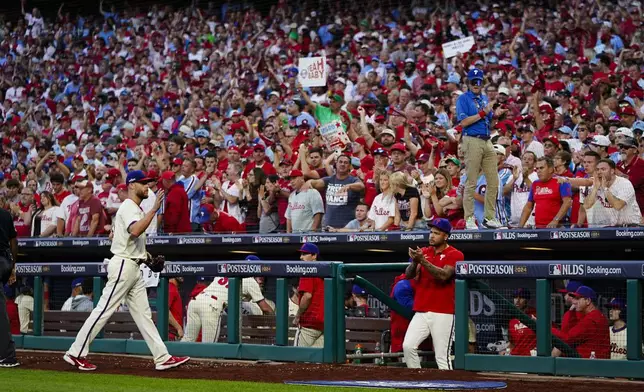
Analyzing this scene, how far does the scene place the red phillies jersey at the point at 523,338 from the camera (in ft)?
28.1

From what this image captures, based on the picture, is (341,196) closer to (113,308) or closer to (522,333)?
(113,308)

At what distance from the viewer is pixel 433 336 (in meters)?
9.29

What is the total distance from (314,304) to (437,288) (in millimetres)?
1278

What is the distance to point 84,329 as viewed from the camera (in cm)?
909

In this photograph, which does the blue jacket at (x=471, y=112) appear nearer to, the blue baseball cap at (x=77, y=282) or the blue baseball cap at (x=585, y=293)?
the blue baseball cap at (x=585, y=293)

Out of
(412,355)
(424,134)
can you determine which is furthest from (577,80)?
(412,355)

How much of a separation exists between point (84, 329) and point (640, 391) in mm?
4808

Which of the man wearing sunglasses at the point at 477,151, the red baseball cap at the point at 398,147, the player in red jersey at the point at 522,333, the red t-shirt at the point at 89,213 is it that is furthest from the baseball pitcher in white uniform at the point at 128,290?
the red t-shirt at the point at 89,213

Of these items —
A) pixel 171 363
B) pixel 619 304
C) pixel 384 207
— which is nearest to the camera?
pixel 619 304

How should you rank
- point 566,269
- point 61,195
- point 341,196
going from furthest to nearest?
point 61,195, point 341,196, point 566,269

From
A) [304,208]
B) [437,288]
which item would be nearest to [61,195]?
[304,208]

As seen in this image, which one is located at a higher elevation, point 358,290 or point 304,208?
point 304,208

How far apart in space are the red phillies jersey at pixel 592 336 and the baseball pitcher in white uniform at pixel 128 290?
340 cm

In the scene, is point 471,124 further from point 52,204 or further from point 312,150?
point 52,204
